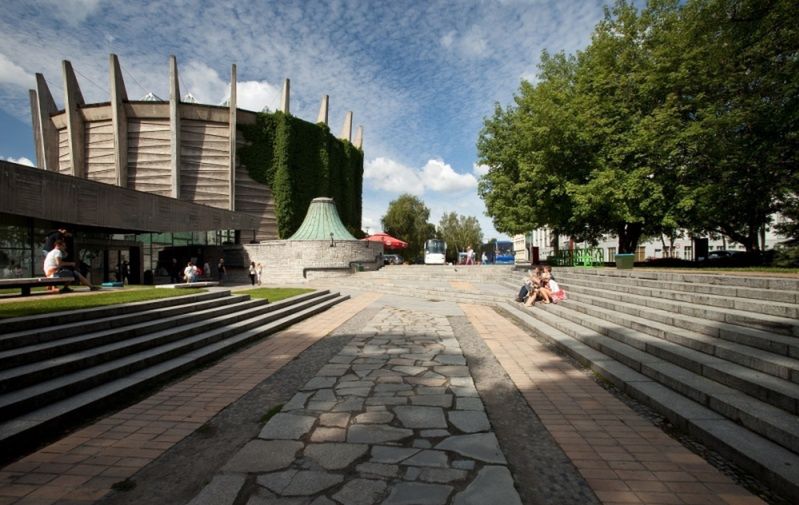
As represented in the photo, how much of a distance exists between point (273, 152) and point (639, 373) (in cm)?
3749

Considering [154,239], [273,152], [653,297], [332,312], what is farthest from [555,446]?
[273,152]

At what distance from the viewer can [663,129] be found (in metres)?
15.7

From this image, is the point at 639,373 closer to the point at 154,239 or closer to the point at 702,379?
the point at 702,379

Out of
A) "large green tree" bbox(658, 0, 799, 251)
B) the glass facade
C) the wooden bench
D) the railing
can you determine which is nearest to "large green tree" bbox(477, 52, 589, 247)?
the railing

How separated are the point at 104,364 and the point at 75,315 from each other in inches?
49.9

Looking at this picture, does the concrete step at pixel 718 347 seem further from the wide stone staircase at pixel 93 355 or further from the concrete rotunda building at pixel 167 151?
the concrete rotunda building at pixel 167 151

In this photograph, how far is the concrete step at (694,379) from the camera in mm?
2961

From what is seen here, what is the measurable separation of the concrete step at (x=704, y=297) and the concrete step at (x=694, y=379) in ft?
4.34

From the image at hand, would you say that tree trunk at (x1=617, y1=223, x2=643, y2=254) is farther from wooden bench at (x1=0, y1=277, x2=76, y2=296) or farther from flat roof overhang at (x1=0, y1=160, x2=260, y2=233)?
flat roof overhang at (x1=0, y1=160, x2=260, y2=233)

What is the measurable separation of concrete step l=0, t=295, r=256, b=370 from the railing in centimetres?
1989

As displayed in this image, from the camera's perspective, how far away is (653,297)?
7.73 metres

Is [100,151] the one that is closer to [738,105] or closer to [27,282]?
[27,282]

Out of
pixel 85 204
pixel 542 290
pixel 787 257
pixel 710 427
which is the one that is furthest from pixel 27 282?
pixel 787 257

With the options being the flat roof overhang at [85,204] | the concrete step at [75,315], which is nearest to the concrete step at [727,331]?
the concrete step at [75,315]
